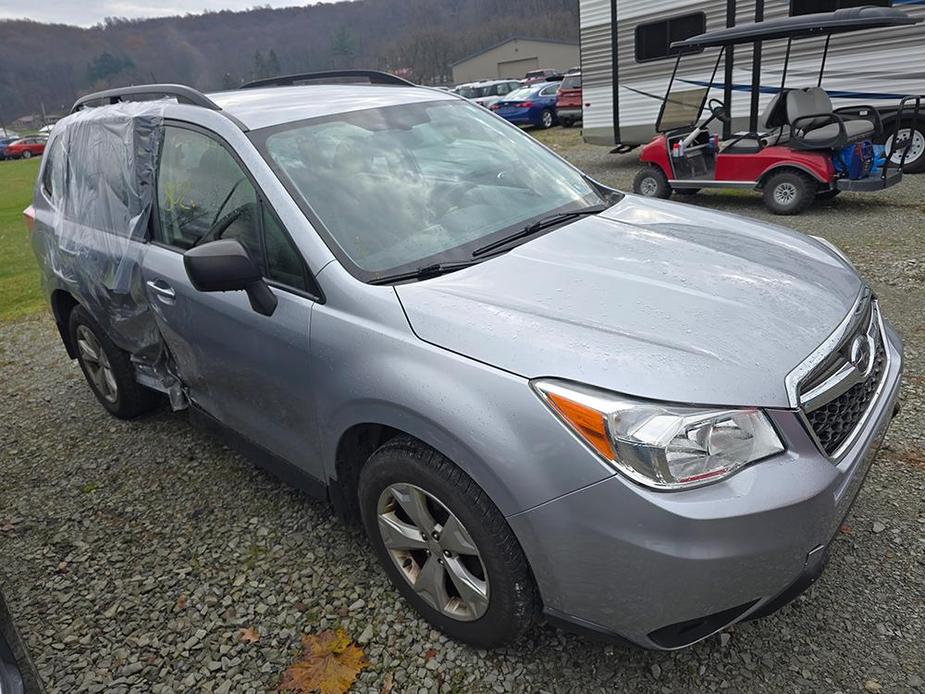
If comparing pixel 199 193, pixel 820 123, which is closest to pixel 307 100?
pixel 199 193

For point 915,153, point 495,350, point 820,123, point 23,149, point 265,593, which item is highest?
point 495,350

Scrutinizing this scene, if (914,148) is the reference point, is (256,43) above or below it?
above

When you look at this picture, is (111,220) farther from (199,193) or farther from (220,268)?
(220,268)

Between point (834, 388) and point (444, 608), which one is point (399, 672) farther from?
point (834, 388)

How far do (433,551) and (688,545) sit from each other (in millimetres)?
866

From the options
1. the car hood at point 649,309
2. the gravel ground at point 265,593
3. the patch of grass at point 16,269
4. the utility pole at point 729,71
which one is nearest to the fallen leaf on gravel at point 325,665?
the gravel ground at point 265,593

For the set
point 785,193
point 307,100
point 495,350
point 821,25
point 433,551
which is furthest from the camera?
point 785,193

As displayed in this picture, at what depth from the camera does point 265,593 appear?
8.59ft

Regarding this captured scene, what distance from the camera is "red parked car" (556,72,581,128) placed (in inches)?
794

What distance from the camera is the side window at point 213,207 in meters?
2.42

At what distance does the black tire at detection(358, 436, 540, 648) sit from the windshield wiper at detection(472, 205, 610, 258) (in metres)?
0.78

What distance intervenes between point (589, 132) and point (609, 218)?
10455mm

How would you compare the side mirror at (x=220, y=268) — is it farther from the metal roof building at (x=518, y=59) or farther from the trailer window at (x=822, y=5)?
the metal roof building at (x=518, y=59)

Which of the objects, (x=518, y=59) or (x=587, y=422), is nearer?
(x=587, y=422)
